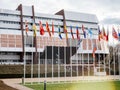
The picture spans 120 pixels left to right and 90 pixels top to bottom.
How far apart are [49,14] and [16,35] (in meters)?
17.4

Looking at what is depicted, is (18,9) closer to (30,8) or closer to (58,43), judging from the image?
(30,8)

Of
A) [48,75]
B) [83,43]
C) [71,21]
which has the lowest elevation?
[48,75]

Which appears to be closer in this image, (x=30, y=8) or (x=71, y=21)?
(x=30, y=8)

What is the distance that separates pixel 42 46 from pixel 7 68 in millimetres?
29457

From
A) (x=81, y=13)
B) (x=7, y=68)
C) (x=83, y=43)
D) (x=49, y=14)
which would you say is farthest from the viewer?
(x=81, y=13)

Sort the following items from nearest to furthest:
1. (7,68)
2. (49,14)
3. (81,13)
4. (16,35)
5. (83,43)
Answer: (7,68)
(16,35)
(83,43)
(49,14)
(81,13)

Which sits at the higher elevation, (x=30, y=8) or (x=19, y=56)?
(x=30, y=8)

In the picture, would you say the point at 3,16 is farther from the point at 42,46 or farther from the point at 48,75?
the point at 48,75

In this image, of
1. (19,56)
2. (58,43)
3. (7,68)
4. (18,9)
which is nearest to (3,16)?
(18,9)

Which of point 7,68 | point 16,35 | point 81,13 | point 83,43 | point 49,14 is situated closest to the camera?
point 7,68

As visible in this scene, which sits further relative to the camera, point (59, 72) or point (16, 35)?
point (16, 35)

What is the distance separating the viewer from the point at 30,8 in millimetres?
87625

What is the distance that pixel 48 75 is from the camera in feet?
175

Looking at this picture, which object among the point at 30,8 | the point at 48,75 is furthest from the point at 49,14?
the point at 48,75
